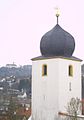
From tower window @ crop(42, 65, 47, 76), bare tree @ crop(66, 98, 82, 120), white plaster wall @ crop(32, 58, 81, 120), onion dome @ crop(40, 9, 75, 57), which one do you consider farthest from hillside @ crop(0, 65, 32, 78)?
bare tree @ crop(66, 98, 82, 120)

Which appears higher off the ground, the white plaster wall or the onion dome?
the onion dome

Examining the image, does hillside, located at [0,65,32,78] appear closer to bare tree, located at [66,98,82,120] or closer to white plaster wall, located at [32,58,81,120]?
white plaster wall, located at [32,58,81,120]

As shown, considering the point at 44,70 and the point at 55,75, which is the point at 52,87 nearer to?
the point at 55,75

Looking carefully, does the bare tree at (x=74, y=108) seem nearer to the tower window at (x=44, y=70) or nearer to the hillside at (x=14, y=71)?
the tower window at (x=44, y=70)

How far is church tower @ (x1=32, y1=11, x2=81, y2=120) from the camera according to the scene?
3181cm

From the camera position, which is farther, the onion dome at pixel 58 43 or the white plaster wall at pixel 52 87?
the onion dome at pixel 58 43

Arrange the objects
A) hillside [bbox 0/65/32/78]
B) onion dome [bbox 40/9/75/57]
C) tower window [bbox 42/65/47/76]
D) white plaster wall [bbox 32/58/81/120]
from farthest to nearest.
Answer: hillside [bbox 0/65/32/78] → tower window [bbox 42/65/47/76] → onion dome [bbox 40/9/75/57] → white plaster wall [bbox 32/58/81/120]

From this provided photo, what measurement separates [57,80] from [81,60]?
2418 mm

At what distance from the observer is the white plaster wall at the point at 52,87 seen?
104 feet

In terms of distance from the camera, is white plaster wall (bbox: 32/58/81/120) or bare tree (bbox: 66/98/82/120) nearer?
bare tree (bbox: 66/98/82/120)

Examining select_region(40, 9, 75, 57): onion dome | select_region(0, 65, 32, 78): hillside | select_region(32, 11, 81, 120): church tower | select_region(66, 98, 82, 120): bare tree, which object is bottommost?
select_region(66, 98, 82, 120): bare tree

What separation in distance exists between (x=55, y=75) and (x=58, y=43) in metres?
2.17

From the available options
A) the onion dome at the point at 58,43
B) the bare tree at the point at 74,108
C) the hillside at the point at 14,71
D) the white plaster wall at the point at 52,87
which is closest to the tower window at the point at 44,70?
the white plaster wall at the point at 52,87

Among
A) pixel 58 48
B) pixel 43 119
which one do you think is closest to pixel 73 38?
pixel 58 48
